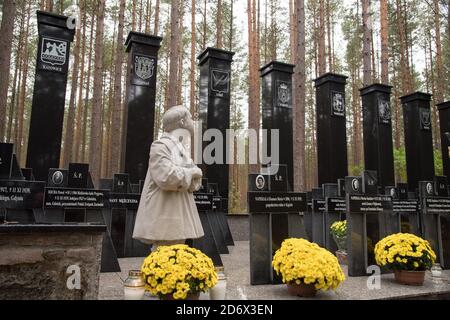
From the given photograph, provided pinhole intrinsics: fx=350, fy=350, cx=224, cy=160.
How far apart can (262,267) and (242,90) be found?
20875 mm

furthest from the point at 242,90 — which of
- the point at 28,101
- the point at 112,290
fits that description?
the point at 112,290

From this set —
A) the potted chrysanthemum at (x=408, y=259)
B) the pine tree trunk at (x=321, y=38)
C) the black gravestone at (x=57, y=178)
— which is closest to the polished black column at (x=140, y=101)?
the black gravestone at (x=57, y=178)

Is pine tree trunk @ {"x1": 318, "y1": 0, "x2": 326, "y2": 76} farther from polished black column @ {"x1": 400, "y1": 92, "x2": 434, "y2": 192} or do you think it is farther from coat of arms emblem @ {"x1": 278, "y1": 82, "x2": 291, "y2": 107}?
coat of arms emblem @ {"x1": 278, "y1": 82, "x2": 291, "y2": 107}

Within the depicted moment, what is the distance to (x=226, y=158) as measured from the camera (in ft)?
30.6

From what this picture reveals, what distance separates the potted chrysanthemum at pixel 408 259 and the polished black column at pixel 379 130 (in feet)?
18.6

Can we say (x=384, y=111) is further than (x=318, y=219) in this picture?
Yes

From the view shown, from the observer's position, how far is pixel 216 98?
8.98 metres

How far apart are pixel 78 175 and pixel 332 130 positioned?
22.5ft

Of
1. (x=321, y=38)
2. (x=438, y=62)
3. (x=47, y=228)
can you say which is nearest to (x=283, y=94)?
(x=47, y=228)

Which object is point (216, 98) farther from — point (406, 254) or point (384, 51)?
point (384, 51)

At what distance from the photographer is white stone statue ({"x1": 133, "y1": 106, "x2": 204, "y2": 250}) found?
3764mm

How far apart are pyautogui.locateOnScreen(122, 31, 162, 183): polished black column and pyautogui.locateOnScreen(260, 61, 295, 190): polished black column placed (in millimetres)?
2949

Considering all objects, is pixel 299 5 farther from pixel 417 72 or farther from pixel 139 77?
pixel 417 72

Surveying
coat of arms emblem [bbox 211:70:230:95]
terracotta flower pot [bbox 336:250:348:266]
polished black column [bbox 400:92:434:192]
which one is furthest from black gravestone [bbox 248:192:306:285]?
polished black column [bbox 400:92:434:192]
